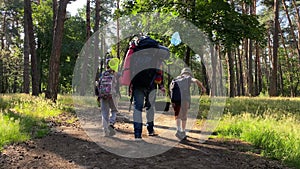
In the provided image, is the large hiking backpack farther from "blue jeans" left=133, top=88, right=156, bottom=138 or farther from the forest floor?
the forest floor

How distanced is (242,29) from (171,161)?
9.65m

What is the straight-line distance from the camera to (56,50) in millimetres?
14141

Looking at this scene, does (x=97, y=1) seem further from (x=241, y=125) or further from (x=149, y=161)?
(x=149, y=161)

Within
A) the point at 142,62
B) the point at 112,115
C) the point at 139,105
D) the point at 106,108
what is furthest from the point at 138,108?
the point at 112,115

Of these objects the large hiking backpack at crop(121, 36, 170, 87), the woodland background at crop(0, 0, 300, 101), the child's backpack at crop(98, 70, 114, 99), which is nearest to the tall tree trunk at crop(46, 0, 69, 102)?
the woodland background at crop(0, 0, 300, 101)

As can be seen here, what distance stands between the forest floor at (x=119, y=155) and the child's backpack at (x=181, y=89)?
950 millimetres

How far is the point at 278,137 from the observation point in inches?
240

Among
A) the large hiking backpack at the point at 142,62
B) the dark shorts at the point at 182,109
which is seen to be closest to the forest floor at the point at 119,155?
the dark shorts at the point at 182,109

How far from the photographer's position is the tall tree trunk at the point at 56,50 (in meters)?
13.8

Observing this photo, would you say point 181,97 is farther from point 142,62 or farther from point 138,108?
point 142,62

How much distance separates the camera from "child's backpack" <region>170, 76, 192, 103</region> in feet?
21.4

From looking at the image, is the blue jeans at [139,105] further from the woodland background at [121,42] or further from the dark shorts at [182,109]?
the woodland background at [121,42]

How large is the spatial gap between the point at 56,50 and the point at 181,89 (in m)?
9.41

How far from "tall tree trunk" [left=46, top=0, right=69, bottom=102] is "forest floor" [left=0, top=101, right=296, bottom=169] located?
8369mm
